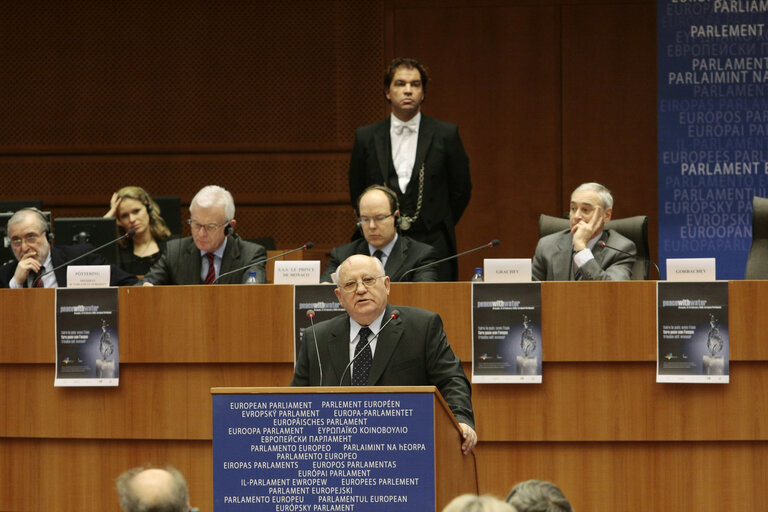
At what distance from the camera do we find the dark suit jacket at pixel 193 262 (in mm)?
4855

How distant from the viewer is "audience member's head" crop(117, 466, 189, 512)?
2.10 metres

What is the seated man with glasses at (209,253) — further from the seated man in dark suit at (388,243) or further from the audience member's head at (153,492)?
the audience member's head at (153,492)

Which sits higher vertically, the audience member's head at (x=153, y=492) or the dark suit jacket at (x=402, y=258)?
the dark suit jacket at (x=402, y=258)

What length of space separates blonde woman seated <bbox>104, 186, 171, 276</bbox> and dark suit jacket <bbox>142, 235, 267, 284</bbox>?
1.06 m

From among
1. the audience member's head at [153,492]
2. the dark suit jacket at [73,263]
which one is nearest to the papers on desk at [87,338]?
the dark suit jacket at [73,263]

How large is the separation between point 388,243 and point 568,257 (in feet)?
2.59

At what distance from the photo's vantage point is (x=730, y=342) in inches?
161

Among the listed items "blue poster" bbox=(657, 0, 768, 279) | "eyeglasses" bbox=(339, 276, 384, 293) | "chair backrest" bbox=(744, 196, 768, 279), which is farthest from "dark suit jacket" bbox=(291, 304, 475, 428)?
"blue poster" bbox=(657, 0, 768, 279)

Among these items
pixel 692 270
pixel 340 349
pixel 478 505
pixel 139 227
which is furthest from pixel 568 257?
pixel 478 505

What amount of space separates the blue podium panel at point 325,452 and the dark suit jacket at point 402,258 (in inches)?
67.0

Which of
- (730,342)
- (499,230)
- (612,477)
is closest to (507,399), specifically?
(612,477)

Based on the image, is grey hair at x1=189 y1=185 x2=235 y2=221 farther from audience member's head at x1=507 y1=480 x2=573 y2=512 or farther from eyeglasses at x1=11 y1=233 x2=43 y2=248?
audience member's head at x1=507 y1=480 x2=573 y2=512

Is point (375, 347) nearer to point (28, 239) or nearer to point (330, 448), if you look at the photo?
point (330, 448)

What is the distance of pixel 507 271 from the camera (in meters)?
4.25
